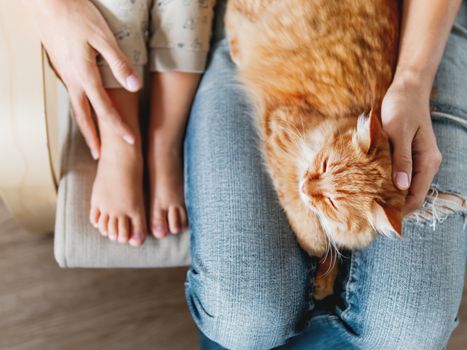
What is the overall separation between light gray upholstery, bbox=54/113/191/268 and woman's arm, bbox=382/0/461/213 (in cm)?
50

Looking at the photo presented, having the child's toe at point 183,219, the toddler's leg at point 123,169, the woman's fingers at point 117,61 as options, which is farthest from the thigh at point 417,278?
the woman's fingers at point 117,61

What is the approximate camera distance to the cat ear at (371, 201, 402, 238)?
76 cm

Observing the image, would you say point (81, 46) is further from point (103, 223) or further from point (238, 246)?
point (238, 246)

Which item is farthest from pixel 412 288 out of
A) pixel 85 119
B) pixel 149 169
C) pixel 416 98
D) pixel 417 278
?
pixel 85 119

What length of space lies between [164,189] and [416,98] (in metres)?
0.57

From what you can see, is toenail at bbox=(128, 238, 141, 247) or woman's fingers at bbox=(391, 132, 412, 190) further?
toenail at bbox=(128, 238, 141, 247)

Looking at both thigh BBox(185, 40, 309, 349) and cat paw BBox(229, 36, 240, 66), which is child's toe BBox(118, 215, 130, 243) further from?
A: cat paw BBox(229, 36, 240, 66)

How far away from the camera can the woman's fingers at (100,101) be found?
890 millimetres

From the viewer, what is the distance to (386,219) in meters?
0.78

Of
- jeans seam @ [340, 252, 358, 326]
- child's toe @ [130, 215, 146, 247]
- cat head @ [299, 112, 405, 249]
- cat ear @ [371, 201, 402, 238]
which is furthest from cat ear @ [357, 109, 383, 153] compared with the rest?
child's toe @ [130, 215, 146, 247]

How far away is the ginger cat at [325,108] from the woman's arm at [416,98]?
0.02 metres

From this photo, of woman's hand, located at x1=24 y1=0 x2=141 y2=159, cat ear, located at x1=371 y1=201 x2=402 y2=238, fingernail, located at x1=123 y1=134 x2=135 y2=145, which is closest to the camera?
cat ear, located at x1=371 y1=201 x2=402 y2=238

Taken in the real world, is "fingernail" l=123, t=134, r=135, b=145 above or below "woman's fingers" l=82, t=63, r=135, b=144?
below

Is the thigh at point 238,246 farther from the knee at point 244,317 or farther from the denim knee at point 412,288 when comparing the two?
the denim knee at point 412,288
